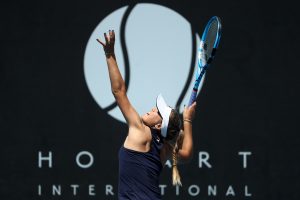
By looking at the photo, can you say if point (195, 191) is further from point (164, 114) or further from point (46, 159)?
point (164, 114)

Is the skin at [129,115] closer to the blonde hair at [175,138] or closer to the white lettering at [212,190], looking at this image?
the blonde hair at [175,138]

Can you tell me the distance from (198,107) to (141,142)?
244cm

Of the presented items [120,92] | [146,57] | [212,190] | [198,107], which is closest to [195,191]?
[212,190]

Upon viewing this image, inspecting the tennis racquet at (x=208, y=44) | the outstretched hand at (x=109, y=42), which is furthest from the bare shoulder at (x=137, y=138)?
the tennis racquet at (x=208, y=44)

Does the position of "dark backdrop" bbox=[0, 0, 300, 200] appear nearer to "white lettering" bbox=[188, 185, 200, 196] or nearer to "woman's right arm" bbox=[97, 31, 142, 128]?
"white lettering" bbox=[188, 185, 200, 196]

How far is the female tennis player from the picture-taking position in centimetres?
575

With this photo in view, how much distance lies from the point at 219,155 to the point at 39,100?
5.33ft

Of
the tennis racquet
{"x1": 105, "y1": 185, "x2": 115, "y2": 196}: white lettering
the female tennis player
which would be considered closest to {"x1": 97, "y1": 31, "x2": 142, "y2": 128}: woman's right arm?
the female tennis player

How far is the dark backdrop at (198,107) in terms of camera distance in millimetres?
8195

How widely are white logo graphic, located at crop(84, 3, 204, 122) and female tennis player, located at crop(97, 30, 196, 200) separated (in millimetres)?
2263

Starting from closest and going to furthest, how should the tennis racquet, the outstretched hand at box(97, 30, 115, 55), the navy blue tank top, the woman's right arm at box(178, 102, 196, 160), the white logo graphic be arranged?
1. the outstretched hand at box(97, 30, 115, 55)
2. the navy blue tank top
3. the woman's right arm at box(178, 102, 196, 160)
4. the tennis racquet
5. the white logo graphic

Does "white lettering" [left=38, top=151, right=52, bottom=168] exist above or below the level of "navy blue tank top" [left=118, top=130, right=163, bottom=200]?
below

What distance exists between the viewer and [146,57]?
323 inches

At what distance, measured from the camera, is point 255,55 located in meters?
8.22
